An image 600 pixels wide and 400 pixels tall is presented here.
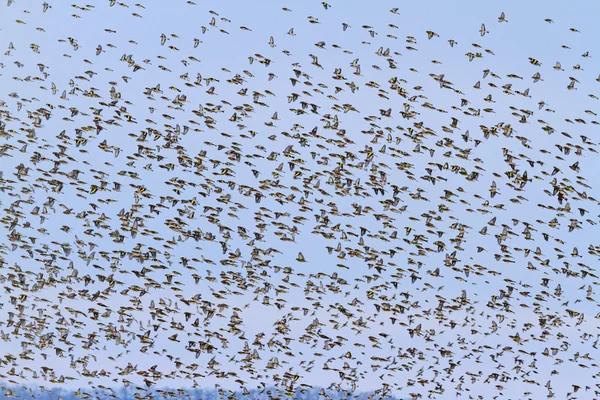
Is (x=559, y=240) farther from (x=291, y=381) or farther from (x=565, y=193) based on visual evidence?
(x=291, y=381)

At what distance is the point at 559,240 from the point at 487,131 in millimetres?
8023

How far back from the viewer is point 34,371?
85.3 metres

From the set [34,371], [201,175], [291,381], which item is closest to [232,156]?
[201,175]

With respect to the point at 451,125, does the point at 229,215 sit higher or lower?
lower

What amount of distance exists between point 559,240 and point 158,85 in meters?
25.1

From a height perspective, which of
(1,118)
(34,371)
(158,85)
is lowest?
(34,371)

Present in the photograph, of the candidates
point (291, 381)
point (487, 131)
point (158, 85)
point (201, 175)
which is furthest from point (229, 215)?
point (291, 381)

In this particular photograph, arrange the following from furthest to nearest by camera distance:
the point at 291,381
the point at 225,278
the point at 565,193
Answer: the point at 291,381, the point at 225,278, the point at 565,193

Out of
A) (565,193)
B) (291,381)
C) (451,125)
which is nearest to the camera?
(451,125)

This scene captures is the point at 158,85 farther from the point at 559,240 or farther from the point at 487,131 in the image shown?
the point at 559,240

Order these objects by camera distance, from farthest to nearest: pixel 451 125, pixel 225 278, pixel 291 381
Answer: pixel 291 381 → pixel 225 278 → pixel 451 125

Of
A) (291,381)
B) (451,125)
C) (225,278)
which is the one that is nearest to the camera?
(451,125)

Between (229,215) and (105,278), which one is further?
(105,278)

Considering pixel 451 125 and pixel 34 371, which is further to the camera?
pixel 34 371
